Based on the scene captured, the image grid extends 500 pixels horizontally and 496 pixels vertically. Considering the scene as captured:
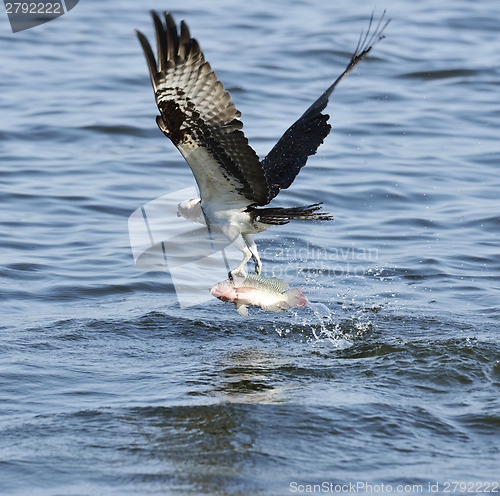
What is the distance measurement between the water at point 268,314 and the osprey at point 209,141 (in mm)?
853

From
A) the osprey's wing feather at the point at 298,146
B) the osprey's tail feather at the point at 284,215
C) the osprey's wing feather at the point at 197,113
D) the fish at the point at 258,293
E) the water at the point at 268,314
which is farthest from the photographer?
the osprey's wing feather at the point at 298,146

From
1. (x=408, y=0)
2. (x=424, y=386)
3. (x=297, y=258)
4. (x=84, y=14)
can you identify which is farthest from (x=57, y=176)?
(x=408, y=0)

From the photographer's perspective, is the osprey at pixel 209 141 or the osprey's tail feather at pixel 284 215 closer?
the osprey at pixel 209 141

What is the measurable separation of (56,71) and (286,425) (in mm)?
10635

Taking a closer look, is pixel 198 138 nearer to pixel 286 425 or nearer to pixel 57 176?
pixel 286 425

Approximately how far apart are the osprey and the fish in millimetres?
270

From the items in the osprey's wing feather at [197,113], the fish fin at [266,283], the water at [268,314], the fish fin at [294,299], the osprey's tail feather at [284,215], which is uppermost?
the osprey's wing feather at [197,113]

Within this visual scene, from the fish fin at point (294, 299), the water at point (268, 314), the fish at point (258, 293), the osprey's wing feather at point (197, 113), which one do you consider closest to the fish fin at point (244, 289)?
the fish at point (258, 293)

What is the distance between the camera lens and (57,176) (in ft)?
31.2

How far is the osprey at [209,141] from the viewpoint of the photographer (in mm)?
4402

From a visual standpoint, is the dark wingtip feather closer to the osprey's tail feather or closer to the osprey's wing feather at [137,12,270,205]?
the osprey's wing feather at [137,12,270,205]

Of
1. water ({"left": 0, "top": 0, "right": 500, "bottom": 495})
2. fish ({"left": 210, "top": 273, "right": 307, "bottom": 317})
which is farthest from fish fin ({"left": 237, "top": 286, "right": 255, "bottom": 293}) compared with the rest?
water ({"left": 0, "top": 0, "right": 500, "bottom": 495})

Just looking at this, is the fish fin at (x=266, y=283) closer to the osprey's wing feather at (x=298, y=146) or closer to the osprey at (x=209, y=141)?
the osprey at (x=209, y=141)

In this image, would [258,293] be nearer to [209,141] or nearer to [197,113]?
[209,141]
